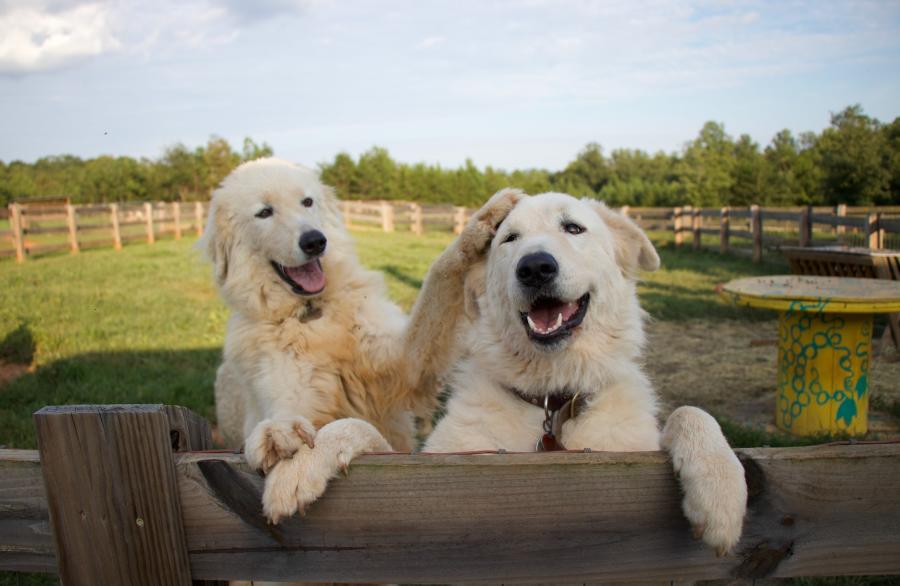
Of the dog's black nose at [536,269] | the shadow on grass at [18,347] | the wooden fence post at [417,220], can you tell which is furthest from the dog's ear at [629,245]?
the wooden fence post at [417,220]

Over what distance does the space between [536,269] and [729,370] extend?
5.73 meters

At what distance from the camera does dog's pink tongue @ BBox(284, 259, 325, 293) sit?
3.87m

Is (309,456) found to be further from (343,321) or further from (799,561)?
(343,321)

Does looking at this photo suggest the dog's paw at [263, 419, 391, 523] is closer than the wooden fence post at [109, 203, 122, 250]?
Yes

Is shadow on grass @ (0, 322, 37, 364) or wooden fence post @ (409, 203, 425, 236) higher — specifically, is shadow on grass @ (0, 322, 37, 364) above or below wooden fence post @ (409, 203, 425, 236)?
below

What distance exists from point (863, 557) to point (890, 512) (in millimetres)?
116

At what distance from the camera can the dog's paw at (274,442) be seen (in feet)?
5.04

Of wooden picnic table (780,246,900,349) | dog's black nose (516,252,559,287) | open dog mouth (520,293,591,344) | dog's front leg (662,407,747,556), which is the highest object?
dog's black nose (516,252,559,287)

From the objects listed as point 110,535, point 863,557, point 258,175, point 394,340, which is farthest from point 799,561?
point 258,175

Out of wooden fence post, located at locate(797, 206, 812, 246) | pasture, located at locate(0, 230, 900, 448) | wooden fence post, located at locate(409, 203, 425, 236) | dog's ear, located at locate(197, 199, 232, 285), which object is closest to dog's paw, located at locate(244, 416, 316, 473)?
dog's ear, located at locate(197, 199, 232, 285)

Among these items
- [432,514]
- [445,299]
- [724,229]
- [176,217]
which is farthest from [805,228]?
[176,217]

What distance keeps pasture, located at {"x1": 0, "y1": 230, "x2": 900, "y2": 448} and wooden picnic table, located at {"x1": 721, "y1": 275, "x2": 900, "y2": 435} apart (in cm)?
30

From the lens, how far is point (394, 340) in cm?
367

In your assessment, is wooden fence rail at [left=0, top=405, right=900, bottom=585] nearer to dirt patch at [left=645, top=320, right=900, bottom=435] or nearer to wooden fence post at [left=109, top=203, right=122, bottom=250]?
dirt patch at [left=645, top=320, right=900, bottom=435]
